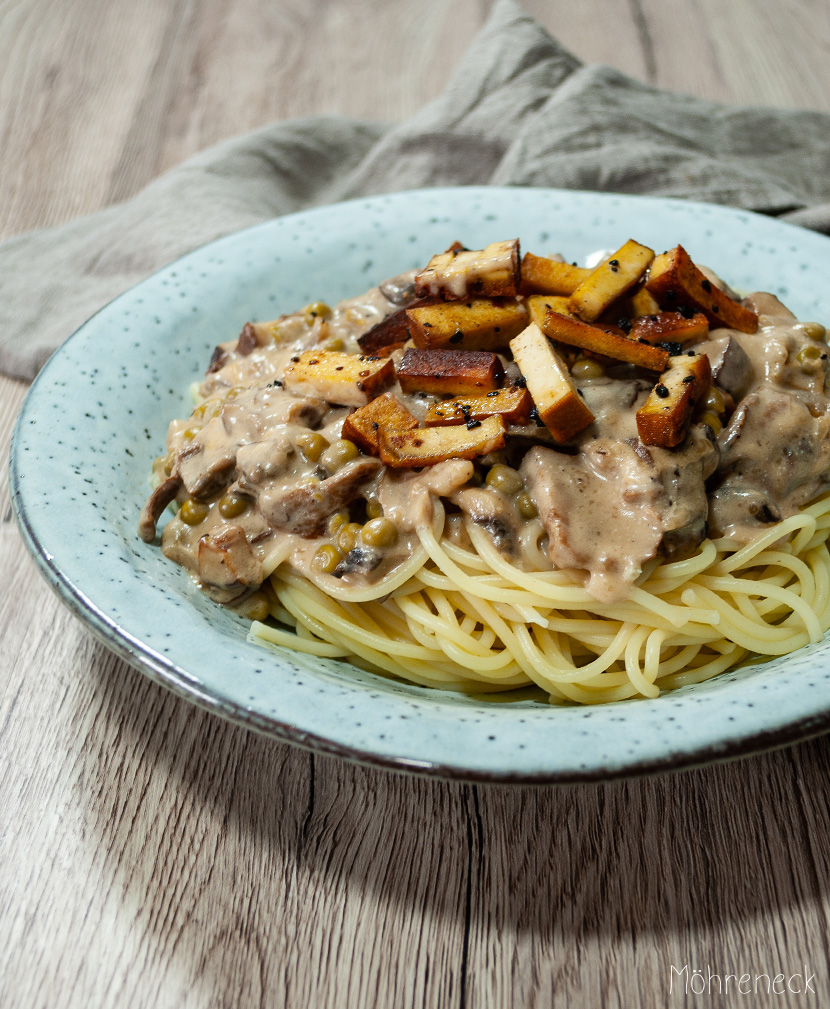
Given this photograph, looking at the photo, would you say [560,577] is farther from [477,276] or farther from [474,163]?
[474,163]

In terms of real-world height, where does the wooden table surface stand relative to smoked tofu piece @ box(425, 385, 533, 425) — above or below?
below

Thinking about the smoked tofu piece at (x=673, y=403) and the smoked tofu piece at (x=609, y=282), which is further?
the smoked tofu piece at (x=609, y=282)

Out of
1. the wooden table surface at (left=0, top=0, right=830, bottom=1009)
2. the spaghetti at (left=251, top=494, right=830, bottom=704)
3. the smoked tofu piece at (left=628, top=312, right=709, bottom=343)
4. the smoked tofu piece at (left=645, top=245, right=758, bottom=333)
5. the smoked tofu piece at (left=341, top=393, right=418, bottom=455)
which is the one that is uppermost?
the smoked tofu piece at (left=645, top=245, right=758, bottom=333)

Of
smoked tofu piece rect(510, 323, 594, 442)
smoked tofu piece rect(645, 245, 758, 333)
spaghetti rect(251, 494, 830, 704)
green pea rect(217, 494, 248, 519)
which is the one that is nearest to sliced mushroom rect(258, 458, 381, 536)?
green pea rect(217, 494, 248, 519)

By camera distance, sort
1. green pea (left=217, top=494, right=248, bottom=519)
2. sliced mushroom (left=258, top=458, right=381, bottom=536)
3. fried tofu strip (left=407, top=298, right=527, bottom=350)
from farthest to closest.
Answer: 1. fried tofu strip (left=407, top=298, right=527, bottom=350)
2. green pea (left=217, top=494, right=248, bottom=519)
3. sliced mushroom (left=258, top=458, right=381, bottom=536)

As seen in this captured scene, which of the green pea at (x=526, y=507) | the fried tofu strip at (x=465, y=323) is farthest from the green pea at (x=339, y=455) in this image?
the green pea at (x=526, y=507)

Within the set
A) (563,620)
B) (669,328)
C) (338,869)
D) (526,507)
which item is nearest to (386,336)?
(526,507)

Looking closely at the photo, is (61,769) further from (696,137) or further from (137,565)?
(696,137)

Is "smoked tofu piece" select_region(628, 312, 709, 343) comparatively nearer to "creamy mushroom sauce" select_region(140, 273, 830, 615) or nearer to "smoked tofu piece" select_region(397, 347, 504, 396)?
"creamy mushroom sauce" select_region(140, 273, 830, 615)

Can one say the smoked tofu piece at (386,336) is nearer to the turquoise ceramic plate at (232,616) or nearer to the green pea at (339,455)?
the green pea at (339,455)
